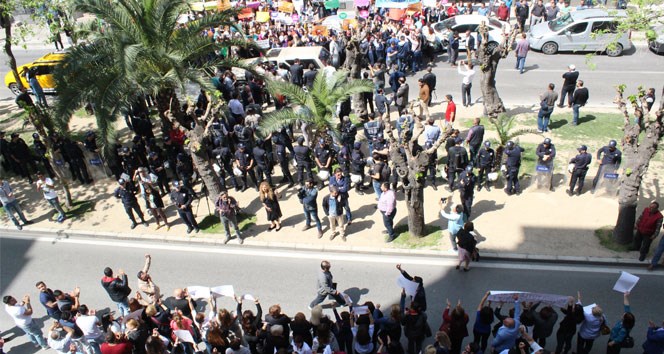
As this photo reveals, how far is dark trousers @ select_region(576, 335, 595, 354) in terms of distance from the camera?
7914 millimetres

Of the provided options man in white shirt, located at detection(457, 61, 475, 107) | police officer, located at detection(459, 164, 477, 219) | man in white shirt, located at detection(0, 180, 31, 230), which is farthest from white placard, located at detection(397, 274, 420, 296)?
man in white shirt, located at detection(0, 180, 31, 230)

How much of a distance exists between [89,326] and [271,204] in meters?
4.64

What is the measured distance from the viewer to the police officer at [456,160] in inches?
487

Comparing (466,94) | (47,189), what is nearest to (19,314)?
(47,189)

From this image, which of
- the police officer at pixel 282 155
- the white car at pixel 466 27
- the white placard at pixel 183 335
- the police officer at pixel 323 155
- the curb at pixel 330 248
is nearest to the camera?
the white placard at pixel 183 335

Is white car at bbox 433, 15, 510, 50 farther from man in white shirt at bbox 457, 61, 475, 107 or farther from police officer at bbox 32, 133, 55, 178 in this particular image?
police officer at bbox 32, 133, 55, 178

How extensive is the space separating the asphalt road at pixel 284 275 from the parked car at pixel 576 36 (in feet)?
48.2

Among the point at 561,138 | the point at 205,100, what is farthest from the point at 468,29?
the point at 205,100

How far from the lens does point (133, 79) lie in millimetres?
13484

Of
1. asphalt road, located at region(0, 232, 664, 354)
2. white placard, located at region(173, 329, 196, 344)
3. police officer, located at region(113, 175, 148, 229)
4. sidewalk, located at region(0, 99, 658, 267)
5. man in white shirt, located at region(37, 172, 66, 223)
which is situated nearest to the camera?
white placard, located at region(173, 329, 196, 344)

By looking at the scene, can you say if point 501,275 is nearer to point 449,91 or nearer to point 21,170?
point 449,91

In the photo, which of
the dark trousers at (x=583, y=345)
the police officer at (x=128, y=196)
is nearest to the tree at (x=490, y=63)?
the dark trousers at (x=583, y=345)

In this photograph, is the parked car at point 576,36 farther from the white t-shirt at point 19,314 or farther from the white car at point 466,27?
the white t-shirt at point 19,314

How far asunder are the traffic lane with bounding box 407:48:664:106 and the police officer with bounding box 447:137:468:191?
6735 millimetres
